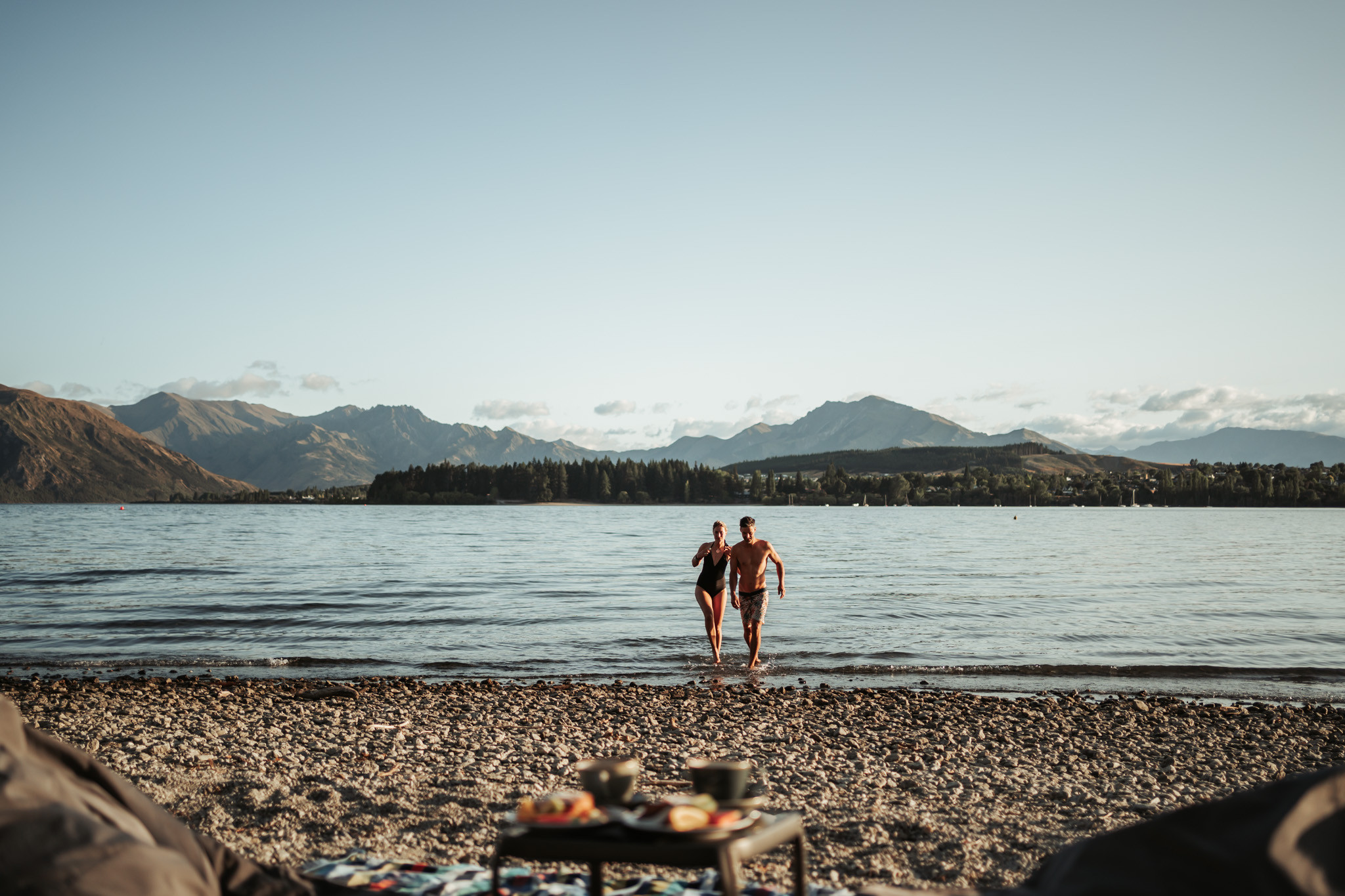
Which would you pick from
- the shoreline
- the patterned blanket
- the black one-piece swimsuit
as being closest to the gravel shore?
the patterned blanket

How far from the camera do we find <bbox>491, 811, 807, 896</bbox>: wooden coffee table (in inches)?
116

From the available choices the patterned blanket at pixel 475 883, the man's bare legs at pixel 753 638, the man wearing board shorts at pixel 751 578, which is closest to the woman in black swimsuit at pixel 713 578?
the man wearing board shorts at pixel 751 578

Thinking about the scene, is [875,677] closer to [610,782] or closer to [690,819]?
[610,782]

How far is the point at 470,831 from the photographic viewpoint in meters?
6.37

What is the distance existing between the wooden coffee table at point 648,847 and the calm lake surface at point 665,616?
1142cm

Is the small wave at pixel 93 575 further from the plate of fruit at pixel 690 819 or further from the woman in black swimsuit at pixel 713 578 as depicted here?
the plate of fruit at pixel 690 819

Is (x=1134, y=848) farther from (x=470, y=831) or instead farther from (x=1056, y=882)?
(x=470, y=831)

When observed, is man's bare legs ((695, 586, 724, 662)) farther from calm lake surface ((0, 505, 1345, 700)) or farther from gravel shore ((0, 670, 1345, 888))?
gravel shore ((0, 670, 1345, 888))

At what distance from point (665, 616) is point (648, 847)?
1952 centimetres

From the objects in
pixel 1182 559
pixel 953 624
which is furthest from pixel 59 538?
pixel 1182 559

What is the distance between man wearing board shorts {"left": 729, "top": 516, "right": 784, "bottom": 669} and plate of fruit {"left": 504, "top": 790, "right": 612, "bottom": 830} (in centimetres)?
1136

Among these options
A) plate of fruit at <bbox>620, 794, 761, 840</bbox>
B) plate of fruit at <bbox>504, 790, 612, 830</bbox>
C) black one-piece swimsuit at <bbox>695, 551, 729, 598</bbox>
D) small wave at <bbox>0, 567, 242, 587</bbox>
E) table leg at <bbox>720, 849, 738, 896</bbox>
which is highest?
plate of fruit at <bbox>620, 794, 761, 840</bbox>

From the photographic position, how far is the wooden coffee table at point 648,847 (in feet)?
9.67

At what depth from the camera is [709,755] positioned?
28.9 feet
